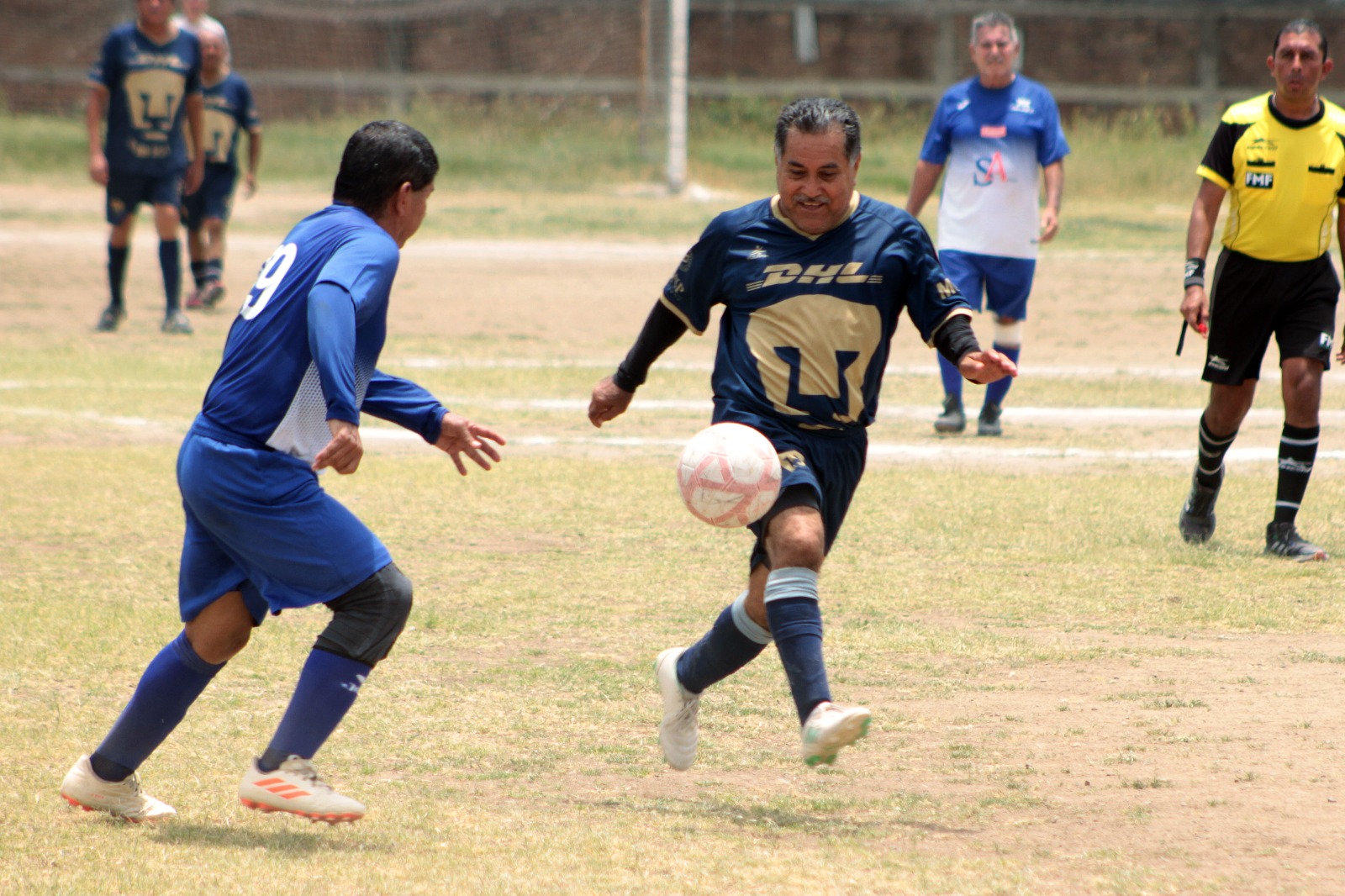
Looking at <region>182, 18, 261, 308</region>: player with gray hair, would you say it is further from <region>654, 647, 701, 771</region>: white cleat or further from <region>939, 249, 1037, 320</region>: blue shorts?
<region>654, 647, 701, 771</region>: white cleat

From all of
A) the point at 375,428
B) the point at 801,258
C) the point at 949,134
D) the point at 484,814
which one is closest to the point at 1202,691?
the point at 801,258

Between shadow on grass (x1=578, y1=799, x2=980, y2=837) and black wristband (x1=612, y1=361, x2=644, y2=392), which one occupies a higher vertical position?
black wristband (x1=612, y1=361, x2=644, y2=392)

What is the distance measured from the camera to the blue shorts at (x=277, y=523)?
3654 millimetres

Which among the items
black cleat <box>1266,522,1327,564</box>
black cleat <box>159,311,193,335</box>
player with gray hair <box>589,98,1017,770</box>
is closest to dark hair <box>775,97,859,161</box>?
player with gray hair <box>589,98,1017,770</box>

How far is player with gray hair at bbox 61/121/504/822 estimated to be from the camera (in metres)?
3.63

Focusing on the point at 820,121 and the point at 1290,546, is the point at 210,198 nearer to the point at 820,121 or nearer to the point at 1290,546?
the point at 1290,546

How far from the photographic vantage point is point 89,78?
1270 cm

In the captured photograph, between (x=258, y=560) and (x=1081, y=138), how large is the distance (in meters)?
24.6

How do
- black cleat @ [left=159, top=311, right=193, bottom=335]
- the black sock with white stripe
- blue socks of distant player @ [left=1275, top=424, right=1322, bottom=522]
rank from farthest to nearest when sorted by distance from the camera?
black cleat @ [left=159, top=311, right=193, bottom=335], the black sock with white stripe, blue socks of distant player @ [left=1275, top=424, right=1322, bottom=522]

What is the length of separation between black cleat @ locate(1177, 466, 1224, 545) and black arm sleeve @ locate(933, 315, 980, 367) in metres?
3.02

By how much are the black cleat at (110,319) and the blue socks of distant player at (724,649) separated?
1044 centimetres

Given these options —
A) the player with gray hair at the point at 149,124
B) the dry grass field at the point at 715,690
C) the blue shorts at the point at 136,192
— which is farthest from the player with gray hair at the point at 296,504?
the blue shorts at the point at 136,192

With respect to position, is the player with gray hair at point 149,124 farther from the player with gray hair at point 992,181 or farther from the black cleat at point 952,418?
the black cleat at point 952,418

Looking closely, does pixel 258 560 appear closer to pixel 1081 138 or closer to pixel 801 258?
pixel 801 258
